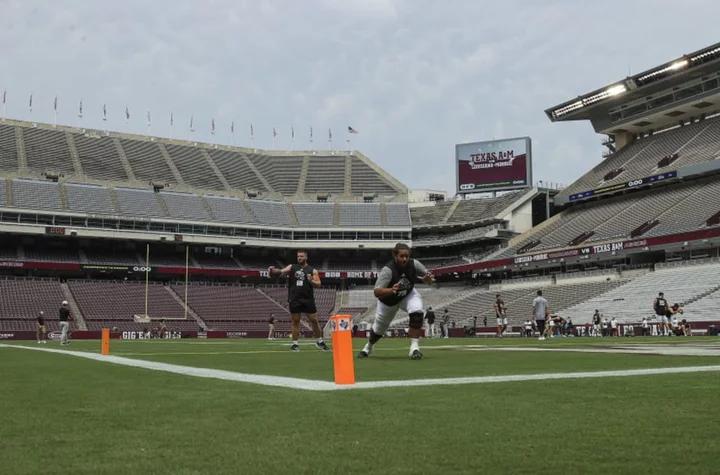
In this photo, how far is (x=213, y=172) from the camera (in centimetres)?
8756

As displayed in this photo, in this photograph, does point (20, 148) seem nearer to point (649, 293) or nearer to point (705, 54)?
point (649, 293)

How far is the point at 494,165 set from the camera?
80500 millimetres

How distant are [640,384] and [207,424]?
4.47 metres

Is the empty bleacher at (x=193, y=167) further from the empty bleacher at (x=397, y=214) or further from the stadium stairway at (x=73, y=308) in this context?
the stadium stairway at (x=73, y=308)

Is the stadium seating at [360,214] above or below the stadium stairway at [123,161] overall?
below

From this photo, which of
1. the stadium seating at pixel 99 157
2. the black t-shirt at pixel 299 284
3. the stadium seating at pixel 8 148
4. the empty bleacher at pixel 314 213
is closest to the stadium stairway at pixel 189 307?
the stadium seating at pixel 99 157

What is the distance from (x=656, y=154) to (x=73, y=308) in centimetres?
5574

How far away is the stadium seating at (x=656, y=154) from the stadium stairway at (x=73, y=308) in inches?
1911

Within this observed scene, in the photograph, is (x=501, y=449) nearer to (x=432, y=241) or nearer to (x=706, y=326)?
(x=706, y=326)

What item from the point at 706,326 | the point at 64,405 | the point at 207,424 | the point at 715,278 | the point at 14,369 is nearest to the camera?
the point at 207,424

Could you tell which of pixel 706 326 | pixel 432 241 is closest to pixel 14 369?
pixel 706 326

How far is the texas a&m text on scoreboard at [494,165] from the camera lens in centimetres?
7894

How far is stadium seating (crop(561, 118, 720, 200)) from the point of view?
63.7 meters

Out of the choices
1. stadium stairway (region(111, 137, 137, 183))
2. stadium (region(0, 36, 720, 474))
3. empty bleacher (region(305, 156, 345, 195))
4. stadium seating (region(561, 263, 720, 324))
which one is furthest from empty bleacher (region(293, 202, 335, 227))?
stadium seating (region(561, 263, 720, 324))
